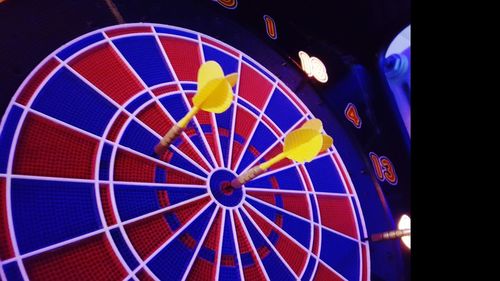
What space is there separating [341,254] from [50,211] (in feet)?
4.04

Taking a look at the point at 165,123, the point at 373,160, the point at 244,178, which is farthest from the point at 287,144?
the point at 373,160

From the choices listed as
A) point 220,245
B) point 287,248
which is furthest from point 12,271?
point 287,248

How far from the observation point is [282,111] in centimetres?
187

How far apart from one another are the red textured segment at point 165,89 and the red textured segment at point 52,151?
A: 333 millimetres

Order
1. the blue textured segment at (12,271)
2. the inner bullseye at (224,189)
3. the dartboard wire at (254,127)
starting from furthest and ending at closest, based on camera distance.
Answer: the dartboard wire at (254,127)
the inner bullseye at (224,189)
the blue textured segment at (12,271)

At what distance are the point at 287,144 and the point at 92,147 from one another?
0.67 meters

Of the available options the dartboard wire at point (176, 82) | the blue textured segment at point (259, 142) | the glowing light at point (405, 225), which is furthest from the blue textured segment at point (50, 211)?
the glowing light at point (405, 225)

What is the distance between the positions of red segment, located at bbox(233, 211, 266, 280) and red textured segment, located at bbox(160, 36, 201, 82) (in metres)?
0.64

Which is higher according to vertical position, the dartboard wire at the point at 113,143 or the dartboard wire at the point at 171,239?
the dartboard wire at the point at 113,143

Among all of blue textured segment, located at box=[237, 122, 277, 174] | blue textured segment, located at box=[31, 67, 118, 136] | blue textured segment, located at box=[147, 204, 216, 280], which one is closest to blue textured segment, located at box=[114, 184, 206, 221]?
blue textured segment, located at box=[147, 204, 216, 280]

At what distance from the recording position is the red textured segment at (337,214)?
1733mm

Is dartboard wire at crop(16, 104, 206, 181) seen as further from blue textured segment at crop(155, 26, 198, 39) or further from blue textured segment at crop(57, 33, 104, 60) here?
blue textured segment at crop(155, 26, 198, 39)

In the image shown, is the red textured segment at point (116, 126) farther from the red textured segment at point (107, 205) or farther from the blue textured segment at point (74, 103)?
the red textured segment at point (107, 205)

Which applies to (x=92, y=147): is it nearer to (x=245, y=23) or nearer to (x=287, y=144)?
(x=287, y=144)
